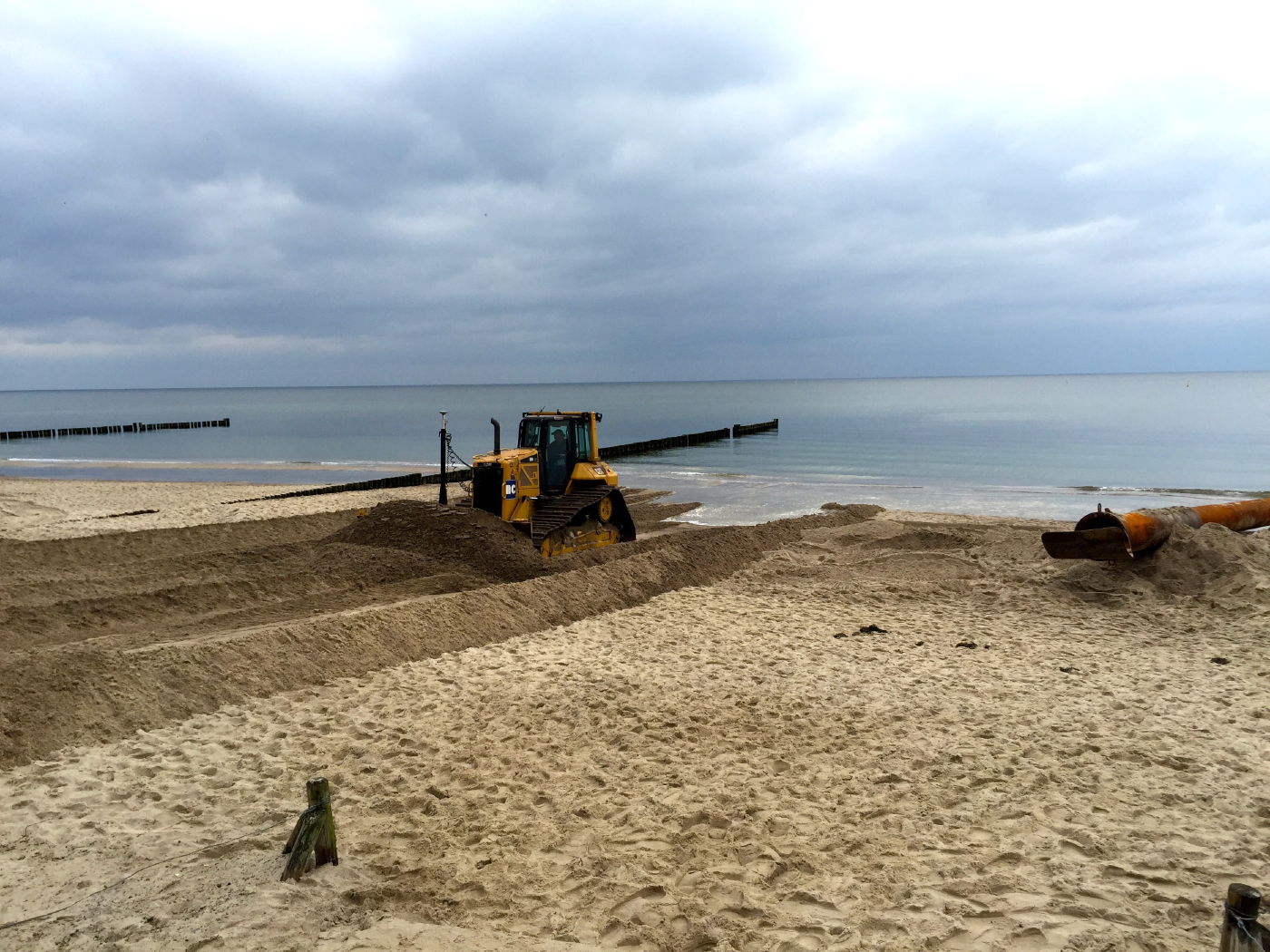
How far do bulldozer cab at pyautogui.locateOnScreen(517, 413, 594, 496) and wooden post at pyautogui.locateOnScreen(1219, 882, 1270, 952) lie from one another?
40.2ft

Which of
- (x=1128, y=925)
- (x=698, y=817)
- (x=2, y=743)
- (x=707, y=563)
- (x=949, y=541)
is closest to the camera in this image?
(x=1128, y=925)

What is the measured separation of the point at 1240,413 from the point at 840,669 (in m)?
88.2

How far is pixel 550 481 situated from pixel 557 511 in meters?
0.66

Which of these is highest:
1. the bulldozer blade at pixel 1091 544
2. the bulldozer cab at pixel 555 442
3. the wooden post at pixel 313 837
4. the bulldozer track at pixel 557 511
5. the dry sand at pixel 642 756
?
the bulldozer cab at pixel 555 442

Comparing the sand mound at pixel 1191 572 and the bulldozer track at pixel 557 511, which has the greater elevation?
the bulldozer track at pixel 557 511

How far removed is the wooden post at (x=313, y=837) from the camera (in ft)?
16.1

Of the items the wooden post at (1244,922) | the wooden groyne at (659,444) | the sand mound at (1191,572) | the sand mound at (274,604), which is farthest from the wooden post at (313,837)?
the wooden groyne at (659,444)

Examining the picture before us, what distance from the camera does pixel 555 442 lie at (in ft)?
49.2


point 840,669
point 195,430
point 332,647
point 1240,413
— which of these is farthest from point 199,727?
point 1240,413

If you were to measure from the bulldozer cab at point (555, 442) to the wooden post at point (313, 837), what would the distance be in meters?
10.0

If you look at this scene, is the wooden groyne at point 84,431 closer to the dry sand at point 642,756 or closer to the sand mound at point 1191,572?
the dry sand at point 642,756

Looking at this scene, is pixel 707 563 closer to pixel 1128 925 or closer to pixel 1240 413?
pixel 1128 925

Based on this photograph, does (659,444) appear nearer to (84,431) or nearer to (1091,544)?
(1091,544)

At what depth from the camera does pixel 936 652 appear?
32.2 feet
